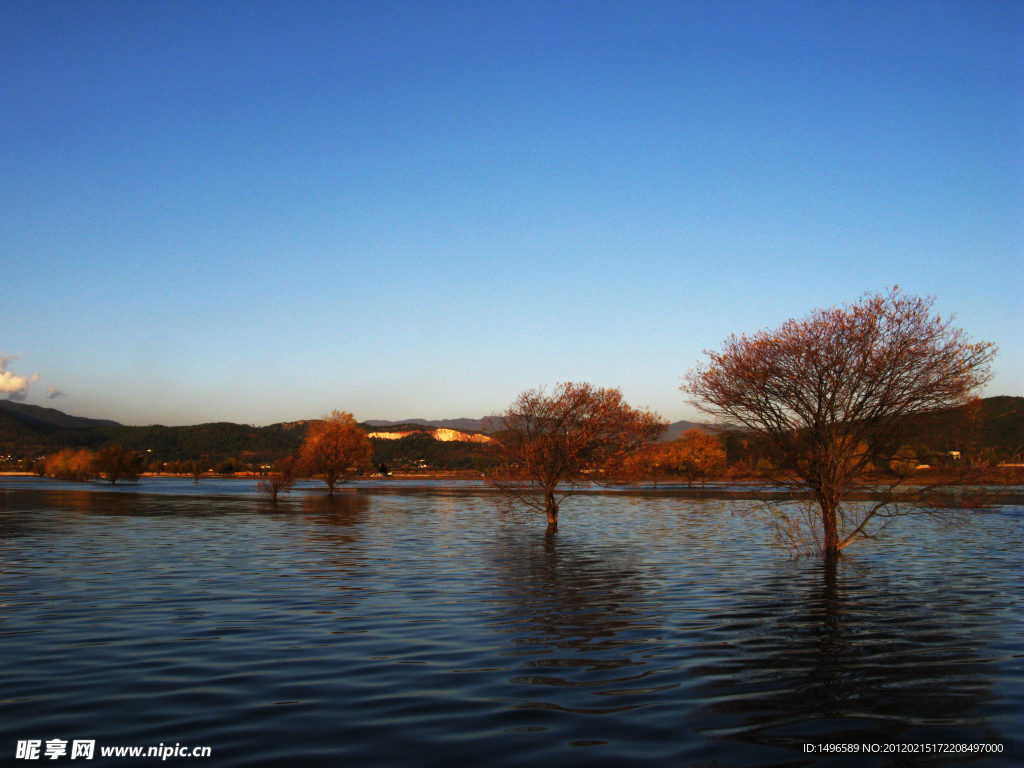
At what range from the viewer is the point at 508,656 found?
10500 mm

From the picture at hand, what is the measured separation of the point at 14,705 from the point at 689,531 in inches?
1176

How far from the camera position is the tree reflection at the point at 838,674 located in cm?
750

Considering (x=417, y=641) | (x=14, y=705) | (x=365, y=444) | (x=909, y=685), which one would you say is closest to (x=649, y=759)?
(x=909, y=685)

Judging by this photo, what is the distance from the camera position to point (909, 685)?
9.05 m

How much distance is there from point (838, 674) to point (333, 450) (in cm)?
7333

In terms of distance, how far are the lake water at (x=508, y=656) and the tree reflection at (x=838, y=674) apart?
0.15ft

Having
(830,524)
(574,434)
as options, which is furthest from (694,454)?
(830,524)

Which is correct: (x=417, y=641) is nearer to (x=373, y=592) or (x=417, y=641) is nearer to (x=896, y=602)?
(x=373, y=592)

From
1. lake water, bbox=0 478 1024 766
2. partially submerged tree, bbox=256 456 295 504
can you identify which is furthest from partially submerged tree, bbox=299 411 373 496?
lake water, bbox=0 478 1024 766

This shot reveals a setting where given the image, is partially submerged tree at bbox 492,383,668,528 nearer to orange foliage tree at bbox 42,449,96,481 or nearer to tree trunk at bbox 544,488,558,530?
tree trunk at bbox 544,488,558,530

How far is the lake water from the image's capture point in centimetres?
709

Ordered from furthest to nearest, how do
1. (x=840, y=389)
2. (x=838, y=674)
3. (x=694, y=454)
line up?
(x=694, y=454), (x=840, y=389), (x=838, y=674)

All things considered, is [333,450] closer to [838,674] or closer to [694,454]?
[694,454]

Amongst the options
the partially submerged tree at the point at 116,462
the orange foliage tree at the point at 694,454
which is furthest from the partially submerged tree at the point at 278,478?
the partially submerged tree at the point at 116,462
